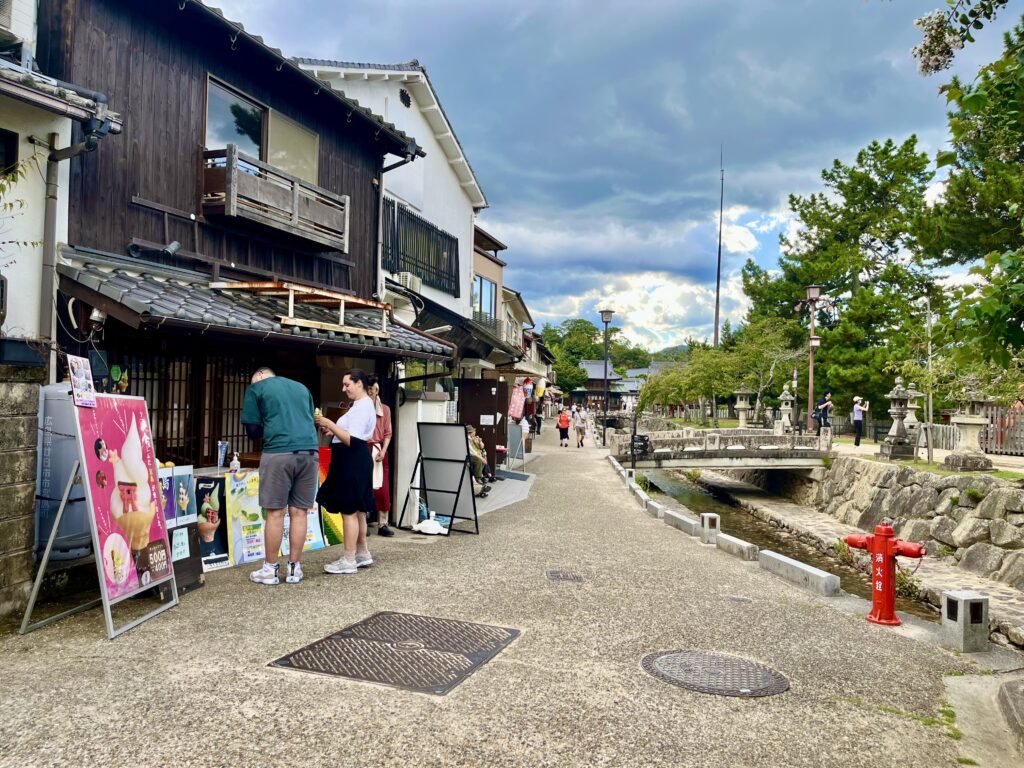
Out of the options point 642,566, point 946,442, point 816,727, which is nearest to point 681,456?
point 946,442

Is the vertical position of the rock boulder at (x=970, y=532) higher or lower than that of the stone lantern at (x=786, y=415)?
lower

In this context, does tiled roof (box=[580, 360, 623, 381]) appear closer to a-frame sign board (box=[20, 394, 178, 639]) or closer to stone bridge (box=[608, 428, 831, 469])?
stone bridge (box=[608, 428, 831, 469])

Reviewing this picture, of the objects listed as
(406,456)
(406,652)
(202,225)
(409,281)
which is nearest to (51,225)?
(202,225)

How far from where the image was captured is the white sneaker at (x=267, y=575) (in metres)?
6.42

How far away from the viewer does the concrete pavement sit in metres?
3.47


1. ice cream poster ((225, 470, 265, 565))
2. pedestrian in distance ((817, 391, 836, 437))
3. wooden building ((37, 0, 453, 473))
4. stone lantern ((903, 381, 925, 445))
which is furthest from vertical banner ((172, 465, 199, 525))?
pedestrian in distance ((817, 391, 836, 437))

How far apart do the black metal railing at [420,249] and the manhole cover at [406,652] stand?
355 inches

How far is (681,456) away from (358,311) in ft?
60.2

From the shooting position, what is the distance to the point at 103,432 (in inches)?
198

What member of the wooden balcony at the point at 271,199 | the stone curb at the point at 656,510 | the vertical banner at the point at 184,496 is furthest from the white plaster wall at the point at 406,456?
the stone curb at the point at 656,510

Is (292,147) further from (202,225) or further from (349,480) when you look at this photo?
(349,480)

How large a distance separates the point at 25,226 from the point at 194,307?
4.58ft

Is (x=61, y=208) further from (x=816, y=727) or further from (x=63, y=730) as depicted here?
(x=816, y=727)

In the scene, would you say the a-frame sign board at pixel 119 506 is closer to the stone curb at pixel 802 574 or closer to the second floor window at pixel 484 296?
the stone curb at pixel 802 574
